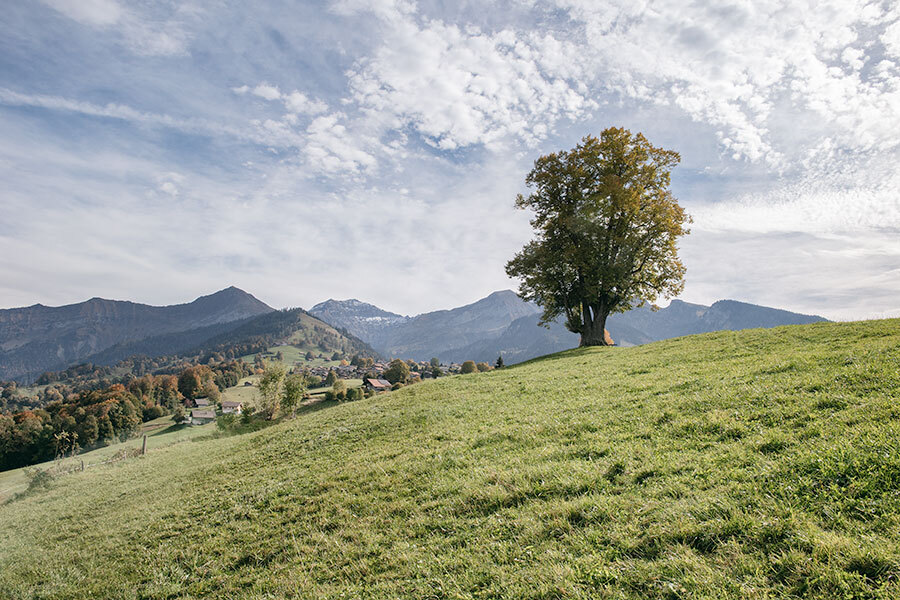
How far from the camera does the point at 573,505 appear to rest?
7449mm

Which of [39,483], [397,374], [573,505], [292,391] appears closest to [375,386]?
[397,374]

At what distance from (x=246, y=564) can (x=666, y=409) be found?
39.5ft

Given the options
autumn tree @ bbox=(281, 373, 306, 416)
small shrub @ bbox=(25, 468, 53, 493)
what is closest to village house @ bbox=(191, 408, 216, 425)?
autumn tree @ bbox=(281, 373, 306, 416)

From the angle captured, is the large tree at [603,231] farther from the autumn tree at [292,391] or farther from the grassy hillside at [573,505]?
the autumn tree at [292,391]

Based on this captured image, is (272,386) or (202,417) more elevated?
(272,386)

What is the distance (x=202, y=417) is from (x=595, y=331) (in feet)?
459

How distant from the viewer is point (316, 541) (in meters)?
9.27

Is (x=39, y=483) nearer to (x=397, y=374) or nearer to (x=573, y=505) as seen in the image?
(x=573, y=505)

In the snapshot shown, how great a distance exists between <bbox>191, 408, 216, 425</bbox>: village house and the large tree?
422 feet

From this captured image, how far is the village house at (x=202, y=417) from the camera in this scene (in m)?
125

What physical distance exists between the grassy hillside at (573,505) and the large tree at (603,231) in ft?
69.2

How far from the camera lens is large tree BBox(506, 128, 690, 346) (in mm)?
37688

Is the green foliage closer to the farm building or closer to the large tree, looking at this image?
the farm building

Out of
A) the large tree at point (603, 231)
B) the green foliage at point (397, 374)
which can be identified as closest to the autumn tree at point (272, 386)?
the large tree at point (603, 231)
